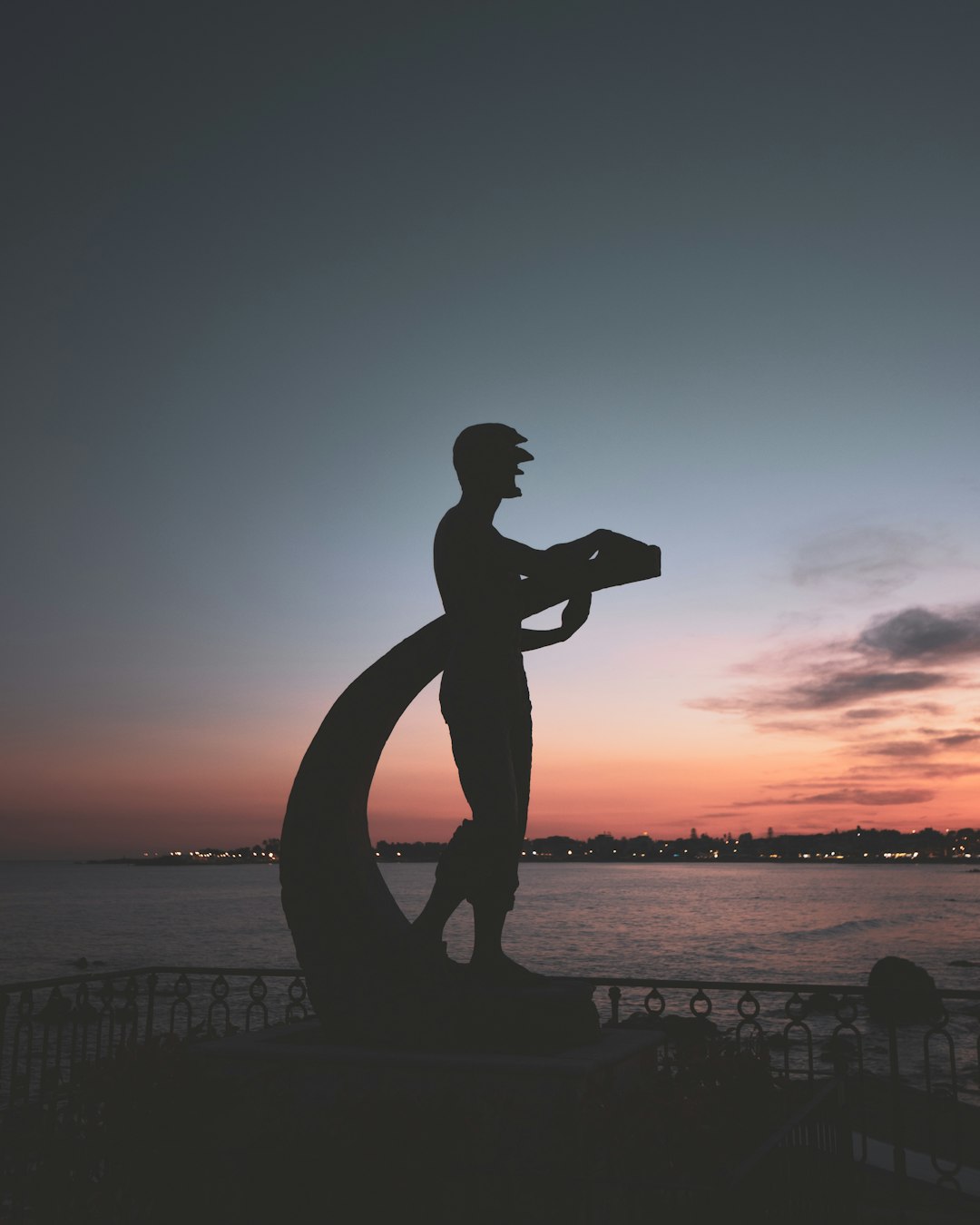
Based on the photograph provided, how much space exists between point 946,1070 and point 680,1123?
24953mm

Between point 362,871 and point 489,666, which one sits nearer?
point 489,666

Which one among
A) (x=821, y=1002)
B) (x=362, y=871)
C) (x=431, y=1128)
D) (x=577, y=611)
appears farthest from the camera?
(x=821, y=1002)

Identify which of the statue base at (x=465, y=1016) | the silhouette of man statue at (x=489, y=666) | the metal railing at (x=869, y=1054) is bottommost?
the metal railing at (x=869, y=1054)

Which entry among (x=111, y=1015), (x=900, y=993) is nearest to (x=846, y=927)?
(x=111, y=1015)

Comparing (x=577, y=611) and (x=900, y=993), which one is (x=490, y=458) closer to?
(x=577, y=611)

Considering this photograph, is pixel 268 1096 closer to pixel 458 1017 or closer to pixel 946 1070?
pixel 458 1017

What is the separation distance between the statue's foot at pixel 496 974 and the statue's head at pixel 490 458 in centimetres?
269

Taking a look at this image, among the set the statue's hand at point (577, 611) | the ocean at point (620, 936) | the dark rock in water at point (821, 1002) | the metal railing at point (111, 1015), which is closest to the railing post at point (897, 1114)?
the dark rock in water at point (821, 1002)

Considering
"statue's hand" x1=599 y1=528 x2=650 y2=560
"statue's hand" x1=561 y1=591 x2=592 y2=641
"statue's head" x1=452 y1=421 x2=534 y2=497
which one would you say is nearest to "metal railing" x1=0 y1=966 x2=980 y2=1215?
"statue's hand" x1=561 y1=591 x2=592 y2=641

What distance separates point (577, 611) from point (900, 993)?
2986 mm

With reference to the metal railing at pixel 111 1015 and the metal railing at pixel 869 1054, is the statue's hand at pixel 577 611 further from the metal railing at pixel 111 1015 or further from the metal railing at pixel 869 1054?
the metal railing at pixel 111 1015

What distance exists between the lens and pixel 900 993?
591 cm

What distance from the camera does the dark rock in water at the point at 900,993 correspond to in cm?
591

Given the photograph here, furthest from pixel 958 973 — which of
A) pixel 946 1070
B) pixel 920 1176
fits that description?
pixel 920 1176
